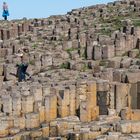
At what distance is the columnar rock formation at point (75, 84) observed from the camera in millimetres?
25453

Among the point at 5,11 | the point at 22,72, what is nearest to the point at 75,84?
the point at 22,72

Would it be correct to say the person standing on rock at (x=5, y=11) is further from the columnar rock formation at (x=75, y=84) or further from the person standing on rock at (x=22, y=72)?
the person standing on rock at (x=22, y=72)

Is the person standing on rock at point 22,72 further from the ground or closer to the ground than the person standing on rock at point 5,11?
closer to the ground

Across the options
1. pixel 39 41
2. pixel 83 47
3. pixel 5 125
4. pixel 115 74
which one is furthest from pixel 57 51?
pixel 5 125

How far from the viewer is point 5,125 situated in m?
25.5

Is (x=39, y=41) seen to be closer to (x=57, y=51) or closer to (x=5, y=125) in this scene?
(x=57, y=51)

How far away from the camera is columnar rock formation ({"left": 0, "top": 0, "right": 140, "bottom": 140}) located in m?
25.5

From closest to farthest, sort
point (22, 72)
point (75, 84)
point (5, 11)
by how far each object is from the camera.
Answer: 1. point (75, 84)
2. point (22, 72)
3. point (5, 11)

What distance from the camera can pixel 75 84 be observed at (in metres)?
29.1

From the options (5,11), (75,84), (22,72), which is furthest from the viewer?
(5,11)

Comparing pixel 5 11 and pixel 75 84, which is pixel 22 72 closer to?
pixel 75 84

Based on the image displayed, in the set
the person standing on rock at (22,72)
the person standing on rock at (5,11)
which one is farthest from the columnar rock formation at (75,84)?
the person standing on rock at (5,11)

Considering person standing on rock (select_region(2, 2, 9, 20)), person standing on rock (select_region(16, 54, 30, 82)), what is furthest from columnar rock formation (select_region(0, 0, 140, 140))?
person standing on rock (select_region(2, 2, 9, 20))

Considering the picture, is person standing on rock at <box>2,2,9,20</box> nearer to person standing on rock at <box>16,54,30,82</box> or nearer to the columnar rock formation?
the columnar rock formation
